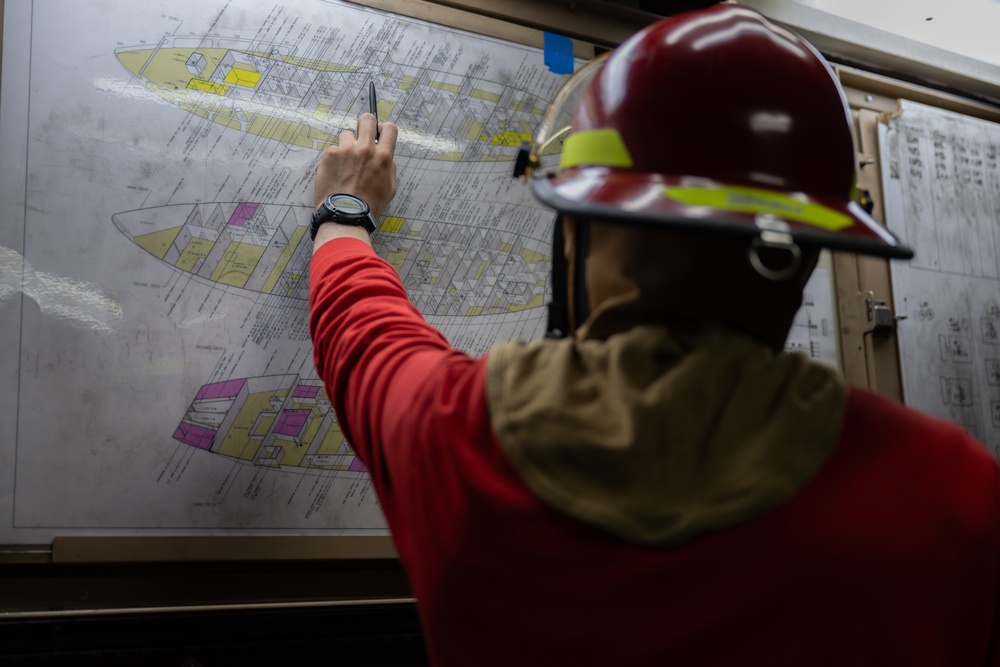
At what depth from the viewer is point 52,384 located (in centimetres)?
112

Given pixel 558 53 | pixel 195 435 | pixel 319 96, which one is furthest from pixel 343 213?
pixel 558 53

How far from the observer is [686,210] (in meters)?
0.68

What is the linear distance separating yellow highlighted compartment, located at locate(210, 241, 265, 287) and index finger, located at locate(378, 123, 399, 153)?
26 centimetres

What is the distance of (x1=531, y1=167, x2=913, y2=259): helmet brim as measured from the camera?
66 cm

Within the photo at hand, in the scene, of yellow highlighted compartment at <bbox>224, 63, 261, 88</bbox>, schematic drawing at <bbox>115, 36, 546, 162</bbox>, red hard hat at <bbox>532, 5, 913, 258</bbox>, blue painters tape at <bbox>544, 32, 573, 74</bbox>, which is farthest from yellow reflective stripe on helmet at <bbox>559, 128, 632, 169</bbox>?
blue painters tape at <bbox>544, 32, 573, 74</bbox>

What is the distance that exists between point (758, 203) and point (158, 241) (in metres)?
0.86

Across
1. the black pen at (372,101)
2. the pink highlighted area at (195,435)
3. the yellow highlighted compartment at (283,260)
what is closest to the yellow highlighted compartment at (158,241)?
the yellow highlighted compartment at (283,260)

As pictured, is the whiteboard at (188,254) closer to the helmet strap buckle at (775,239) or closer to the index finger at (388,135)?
the index finger at (388,135)

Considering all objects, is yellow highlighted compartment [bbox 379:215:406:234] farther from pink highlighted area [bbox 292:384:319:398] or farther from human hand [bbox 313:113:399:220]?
pink highlighted area [bbox 292:384:319:398]

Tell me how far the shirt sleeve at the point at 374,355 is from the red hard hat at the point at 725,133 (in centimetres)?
20

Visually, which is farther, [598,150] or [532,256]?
[532,256]

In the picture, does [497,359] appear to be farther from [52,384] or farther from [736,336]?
[52,384]

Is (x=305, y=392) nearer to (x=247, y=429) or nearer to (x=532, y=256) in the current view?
(x=247, y=429)

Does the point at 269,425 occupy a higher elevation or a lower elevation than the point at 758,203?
lower
